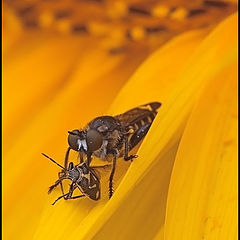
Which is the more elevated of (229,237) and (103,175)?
(103,175)

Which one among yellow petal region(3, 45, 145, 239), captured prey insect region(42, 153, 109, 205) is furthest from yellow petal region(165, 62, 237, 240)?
yellow petal region(3, 45, 145, 239)

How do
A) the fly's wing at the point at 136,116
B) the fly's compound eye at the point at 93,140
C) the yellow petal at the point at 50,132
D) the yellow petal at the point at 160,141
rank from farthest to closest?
the yellow petal at the point at 50,132
the fly's wing at the point at 136,116
the fly's compound eye at the point at 93,140
the yellow petal at the point at 160,141

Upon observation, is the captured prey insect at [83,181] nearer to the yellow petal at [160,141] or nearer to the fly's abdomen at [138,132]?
the yellow petal at [160,141]

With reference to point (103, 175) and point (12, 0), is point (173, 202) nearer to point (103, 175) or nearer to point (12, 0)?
point (103, 175)

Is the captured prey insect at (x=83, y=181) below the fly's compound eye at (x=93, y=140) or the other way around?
below

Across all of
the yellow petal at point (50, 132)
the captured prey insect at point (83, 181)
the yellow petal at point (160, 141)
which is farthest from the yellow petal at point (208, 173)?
the yellow petal at point (50, 132)

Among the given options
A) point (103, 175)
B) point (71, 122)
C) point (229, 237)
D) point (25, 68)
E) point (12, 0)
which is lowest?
point (229, 237)

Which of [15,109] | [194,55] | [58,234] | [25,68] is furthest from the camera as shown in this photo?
[25,68]

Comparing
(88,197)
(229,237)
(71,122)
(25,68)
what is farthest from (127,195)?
(25,68)
